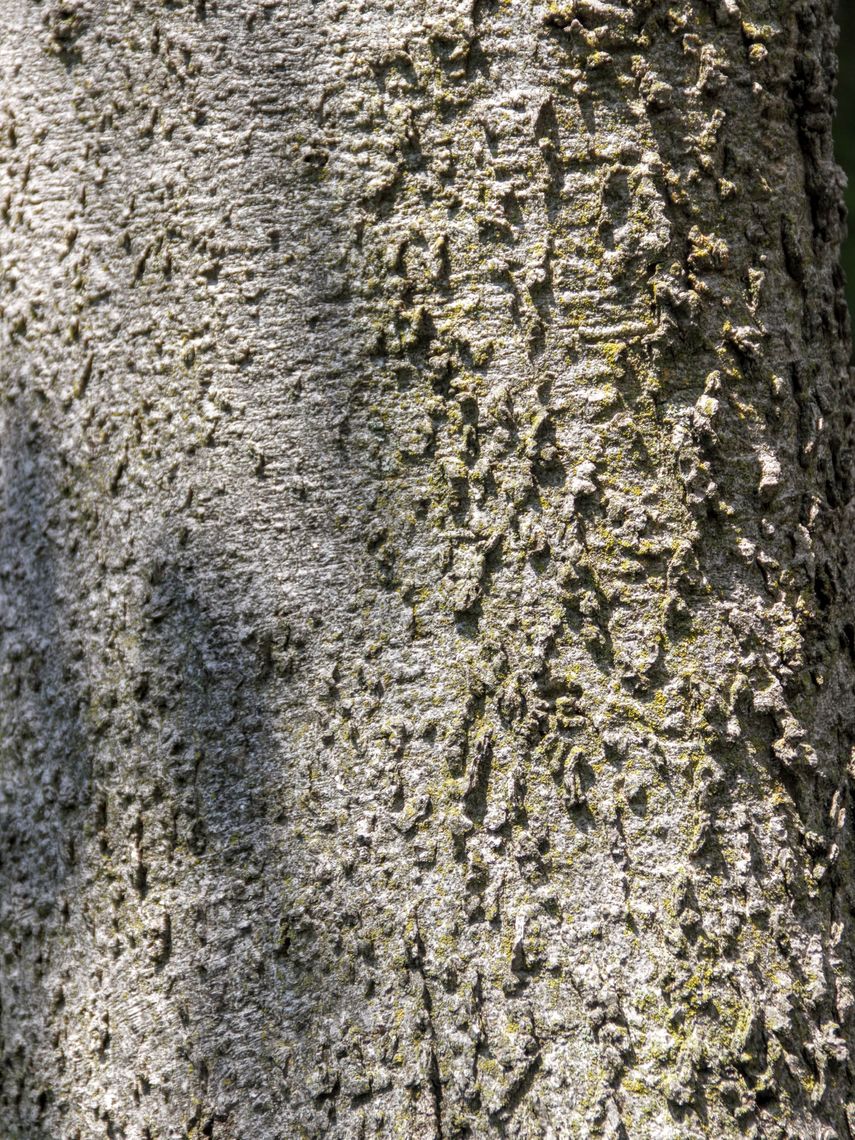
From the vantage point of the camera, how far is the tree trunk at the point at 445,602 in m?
0.80

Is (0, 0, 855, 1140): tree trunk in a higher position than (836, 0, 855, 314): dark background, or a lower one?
higher

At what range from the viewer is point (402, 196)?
33.7 inches

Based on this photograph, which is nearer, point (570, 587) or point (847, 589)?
point (570, 587)

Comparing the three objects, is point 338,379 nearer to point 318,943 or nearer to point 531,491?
point 531,491

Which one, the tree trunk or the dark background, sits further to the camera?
the dark background

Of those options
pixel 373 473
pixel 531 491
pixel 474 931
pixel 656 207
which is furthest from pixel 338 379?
pixel 474 931

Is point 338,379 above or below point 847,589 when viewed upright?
above

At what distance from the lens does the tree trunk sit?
2.64 feet

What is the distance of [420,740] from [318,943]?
0.19 m

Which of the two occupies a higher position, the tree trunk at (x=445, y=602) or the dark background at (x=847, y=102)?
the tree trunk at (x=445, y=602)

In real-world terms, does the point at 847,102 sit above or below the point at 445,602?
below

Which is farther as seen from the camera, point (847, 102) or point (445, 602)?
point (847, 102)

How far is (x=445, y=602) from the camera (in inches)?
33.0

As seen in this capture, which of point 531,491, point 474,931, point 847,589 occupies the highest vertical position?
point 531,491
